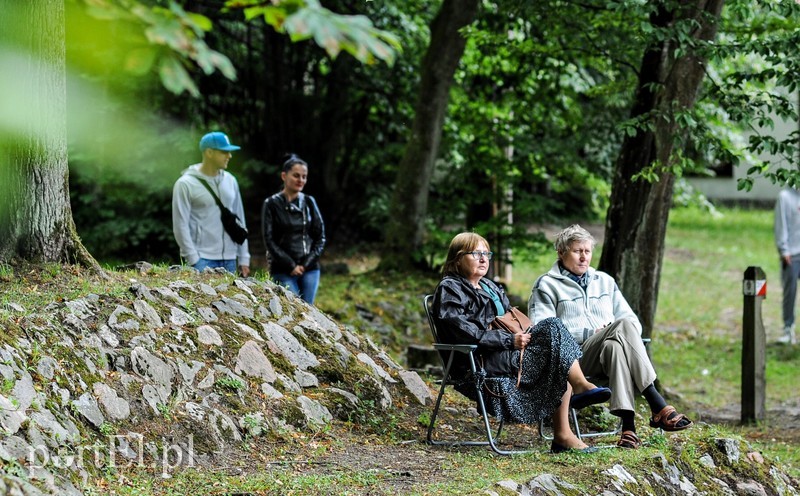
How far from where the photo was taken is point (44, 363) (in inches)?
201

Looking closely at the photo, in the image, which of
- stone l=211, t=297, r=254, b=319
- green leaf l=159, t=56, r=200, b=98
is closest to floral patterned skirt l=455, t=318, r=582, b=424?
stone l=211, t=297, r=254, b=319

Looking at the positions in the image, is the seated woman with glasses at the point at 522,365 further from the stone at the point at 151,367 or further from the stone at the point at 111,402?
the stone at the point at 111,402

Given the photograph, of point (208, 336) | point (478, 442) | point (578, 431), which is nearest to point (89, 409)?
point (208, 336)

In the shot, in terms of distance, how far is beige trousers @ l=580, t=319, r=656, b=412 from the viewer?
240 inches

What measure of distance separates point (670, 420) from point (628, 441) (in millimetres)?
291

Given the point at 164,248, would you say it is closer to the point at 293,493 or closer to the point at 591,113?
the point at 591,113

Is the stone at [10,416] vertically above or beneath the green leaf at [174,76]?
beneath

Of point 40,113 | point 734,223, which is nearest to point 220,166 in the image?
point 40,113

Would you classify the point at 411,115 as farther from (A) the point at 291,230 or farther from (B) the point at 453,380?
(B) the point at 453,380

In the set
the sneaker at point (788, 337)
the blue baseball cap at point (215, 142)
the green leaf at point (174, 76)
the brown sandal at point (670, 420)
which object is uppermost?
the green leaf at point (174, 76)

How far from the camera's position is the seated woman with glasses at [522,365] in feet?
19.6

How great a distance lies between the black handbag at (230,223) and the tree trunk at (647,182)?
3311 millimetres

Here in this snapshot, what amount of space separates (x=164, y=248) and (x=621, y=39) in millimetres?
7271

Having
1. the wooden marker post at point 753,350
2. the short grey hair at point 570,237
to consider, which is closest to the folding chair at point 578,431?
the short grey hair at point 570,237
